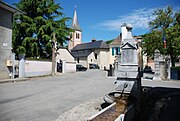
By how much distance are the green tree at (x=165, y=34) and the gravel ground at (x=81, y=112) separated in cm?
1848

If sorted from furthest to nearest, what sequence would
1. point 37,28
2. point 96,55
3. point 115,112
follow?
point 96,55 → point 37,28 → point 115,112

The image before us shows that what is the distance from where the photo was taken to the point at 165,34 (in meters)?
24.1

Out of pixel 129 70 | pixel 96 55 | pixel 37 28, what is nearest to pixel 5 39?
pixel 37 28

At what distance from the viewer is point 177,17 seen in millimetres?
24625

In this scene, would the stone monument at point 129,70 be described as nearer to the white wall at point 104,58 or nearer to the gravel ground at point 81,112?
the gravel ground at point 81,112

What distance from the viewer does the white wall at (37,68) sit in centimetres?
1918

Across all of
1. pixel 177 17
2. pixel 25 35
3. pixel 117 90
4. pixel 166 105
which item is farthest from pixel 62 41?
pixel 166 105

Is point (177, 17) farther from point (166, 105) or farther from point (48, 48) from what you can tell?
point (166, 105)

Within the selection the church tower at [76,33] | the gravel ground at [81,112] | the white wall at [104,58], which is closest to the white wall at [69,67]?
the white wall at [104,58]

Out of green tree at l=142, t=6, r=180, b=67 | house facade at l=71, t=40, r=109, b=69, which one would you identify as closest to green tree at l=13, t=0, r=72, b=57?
green tree at l=142, t=6, r=180, b=67

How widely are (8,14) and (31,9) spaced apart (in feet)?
29.7

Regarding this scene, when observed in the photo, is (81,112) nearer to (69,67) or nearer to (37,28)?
(37,28)

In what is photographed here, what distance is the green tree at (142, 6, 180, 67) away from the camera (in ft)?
76.3

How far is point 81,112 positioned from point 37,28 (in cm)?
2083
